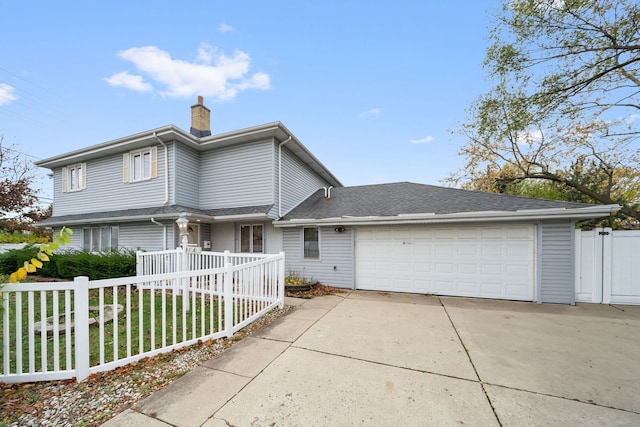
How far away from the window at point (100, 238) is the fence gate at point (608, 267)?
16.5 m

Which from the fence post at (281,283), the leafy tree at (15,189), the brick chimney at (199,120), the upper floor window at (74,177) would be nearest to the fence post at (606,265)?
the fence post at (281,283)

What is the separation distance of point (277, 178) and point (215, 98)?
5.62 metres

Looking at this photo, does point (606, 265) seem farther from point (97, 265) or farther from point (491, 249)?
point (97, 265)

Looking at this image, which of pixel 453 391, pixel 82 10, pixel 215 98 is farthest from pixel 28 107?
pixel 453 391

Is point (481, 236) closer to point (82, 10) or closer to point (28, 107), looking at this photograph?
point (82, 10)

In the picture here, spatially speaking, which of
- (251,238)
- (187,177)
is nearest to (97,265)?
(187,177)

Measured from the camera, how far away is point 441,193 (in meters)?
8.73

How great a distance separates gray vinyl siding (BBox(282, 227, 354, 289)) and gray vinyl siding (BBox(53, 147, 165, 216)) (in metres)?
5.60

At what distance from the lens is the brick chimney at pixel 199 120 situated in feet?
33.8

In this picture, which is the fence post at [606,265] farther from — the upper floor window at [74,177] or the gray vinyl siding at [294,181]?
the upper floor window at [74,177]

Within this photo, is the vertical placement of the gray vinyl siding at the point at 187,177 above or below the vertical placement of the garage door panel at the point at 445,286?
above

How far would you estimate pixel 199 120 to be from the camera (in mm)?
10344

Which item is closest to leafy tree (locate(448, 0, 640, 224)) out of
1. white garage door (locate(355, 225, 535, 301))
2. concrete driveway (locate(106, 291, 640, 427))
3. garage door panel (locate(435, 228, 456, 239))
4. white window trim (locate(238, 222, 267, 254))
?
white garage door (locate(355, 225, 535, 301))

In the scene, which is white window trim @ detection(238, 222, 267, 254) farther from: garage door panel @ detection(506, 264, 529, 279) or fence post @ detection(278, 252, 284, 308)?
garage door panel @ detection(506, 264, 529, 279)
